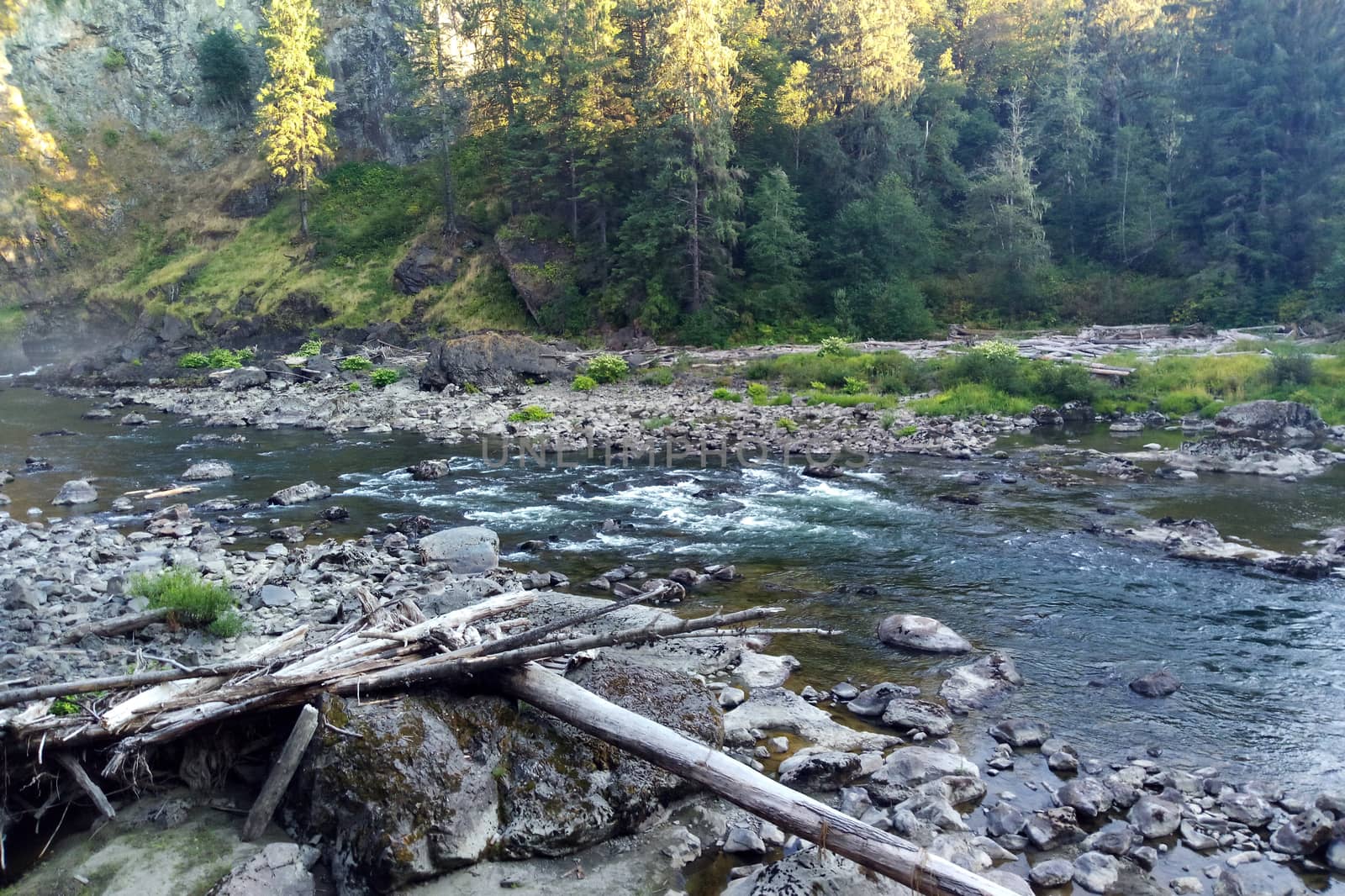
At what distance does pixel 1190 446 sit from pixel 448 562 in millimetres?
17252

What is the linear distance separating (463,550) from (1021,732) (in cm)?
833

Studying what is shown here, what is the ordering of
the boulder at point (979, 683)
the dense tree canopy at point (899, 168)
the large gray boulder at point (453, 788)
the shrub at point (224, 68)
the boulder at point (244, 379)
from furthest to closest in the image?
the shrub at point (224, 68)
the dense tree canopy at point (899, 168)
the boulder at point (244, 379)
the boulder at point (979, 683)
the large gray boulder at point (453, 788)

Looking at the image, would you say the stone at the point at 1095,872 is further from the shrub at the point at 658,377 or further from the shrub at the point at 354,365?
the shrub at the point at 354,365

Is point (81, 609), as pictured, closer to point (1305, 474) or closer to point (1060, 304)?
point (1305, 474)

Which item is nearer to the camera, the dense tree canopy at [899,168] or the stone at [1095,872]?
the stone at [1095,872]

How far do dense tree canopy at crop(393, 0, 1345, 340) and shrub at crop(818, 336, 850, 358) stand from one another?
5.43m

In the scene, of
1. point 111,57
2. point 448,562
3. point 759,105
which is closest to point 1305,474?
point 448,562

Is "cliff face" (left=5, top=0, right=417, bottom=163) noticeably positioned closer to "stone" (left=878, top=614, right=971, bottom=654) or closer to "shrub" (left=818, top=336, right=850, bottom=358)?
"shrub" (left=818, top=336, right=850, bottom=358)

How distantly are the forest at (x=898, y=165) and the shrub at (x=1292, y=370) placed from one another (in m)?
11.1

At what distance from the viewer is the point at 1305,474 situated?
58.6ft

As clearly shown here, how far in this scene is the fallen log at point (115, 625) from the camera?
29.7 ft

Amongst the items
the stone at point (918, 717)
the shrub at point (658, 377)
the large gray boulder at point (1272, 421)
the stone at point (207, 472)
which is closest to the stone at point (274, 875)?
the stone at point (918, 717)

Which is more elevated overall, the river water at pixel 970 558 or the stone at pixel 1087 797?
the stone at pixel 1087 797

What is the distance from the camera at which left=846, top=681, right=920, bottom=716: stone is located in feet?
28.2
